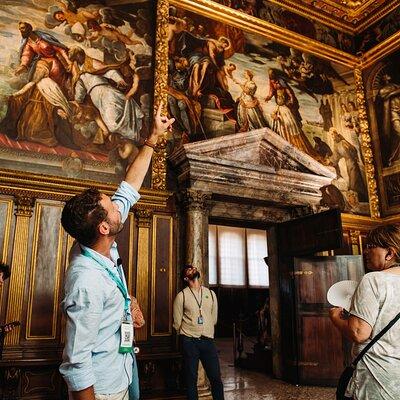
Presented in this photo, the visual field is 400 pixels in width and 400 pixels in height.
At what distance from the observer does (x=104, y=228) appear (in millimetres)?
1834

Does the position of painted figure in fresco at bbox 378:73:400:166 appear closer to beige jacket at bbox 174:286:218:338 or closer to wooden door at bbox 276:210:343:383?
wooden door at bbox 276:210:343:383

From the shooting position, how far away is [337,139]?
30.8ft

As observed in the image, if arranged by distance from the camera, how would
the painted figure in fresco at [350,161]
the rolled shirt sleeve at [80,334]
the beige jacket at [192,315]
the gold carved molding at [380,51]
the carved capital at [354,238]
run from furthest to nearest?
the gold carved molding at [380,51] → the painted figure in fresco at [350,161] → the carved capital at [354,238] → the beige jacket at [192,315] → the rolled shirt sleeve at [80,334]

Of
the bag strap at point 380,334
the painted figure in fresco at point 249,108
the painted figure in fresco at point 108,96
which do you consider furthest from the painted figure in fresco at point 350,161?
the bag strap at point 380,334

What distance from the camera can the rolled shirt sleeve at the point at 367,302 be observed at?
1951 millimetres

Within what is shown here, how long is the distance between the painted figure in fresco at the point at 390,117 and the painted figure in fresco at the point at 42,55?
7.37 meters

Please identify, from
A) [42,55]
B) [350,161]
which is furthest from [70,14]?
[350,161]

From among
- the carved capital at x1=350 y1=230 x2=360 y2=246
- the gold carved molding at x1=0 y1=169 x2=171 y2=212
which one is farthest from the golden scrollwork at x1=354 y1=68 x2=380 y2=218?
the gold carved molding at x1=0 y1=169 x2=171 y2=212

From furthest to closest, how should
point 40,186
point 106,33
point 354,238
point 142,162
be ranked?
point 354,238 < point 106,33 < point 40,186 < point 142,162

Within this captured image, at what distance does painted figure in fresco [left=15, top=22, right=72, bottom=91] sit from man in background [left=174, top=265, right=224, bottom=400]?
3.99 meters

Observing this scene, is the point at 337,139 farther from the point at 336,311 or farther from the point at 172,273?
the point at 336,311

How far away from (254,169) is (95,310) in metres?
5.98

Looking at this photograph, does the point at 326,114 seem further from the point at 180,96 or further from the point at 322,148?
the point at 180,96

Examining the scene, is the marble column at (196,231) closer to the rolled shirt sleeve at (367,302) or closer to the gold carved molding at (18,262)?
the gold carved molding at (18,262)
